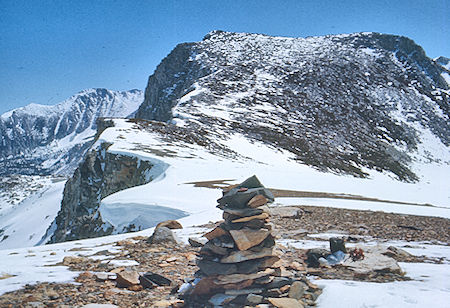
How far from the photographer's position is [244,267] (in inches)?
180

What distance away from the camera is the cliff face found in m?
21.1

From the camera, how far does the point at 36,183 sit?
13188 centimetres

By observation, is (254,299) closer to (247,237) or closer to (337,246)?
(247,237)

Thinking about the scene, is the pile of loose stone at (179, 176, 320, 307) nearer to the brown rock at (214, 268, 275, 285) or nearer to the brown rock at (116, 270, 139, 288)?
the brown rock at (214, 268, 275, 285)

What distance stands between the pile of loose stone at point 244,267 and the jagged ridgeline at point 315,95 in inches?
1297

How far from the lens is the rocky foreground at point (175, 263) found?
432 centimetres

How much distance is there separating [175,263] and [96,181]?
2076 cm

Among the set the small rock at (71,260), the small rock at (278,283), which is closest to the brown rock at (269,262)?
the small rock at (278,283)

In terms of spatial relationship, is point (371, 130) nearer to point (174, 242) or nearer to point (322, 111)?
point (322, 111)

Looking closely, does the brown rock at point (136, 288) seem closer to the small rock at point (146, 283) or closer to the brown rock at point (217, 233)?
the small rock at point (146, 283)

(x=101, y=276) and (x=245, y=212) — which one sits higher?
(x=245, y=212)

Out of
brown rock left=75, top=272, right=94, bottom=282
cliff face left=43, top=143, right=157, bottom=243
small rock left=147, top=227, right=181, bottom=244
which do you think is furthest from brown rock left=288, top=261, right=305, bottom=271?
cliff face left=43, top=143, right=157, bottom=243

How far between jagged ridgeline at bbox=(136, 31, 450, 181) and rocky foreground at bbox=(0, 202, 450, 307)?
94.6 feet

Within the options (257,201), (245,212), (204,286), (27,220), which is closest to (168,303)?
(204,286)
